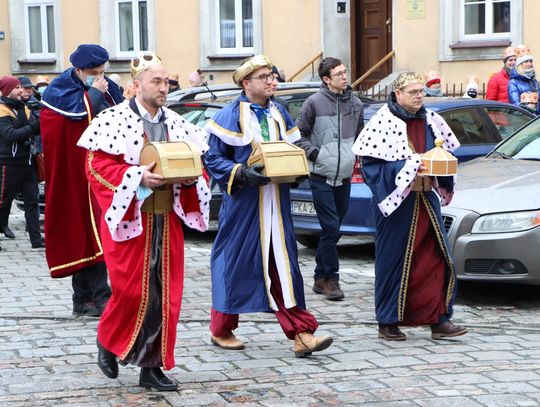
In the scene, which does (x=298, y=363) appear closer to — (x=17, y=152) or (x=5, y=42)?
(x=17, y=152)

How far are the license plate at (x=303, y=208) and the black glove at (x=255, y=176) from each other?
3767 mm

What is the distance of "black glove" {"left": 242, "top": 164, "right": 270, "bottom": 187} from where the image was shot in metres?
7.87

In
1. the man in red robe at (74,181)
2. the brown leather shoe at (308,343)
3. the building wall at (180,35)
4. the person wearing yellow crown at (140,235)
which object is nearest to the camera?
the person wearing yellow crown at (140,235)

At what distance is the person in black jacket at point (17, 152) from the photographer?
13641mm

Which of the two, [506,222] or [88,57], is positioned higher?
[88,57]

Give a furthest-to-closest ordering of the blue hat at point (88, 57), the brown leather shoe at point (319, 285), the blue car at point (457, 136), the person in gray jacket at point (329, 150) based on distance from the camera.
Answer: the blue car at point (457, 136)
the brown leather shoe at point (319, 285)
the person in gray jacket at point (329, 150)
the blue hat at point (88, 57)

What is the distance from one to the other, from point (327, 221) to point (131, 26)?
18896 mm

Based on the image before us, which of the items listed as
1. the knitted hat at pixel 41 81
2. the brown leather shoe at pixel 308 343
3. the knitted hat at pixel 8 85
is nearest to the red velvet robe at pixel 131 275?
the brown leather shoe at pixel 308 343

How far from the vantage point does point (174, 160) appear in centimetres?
695

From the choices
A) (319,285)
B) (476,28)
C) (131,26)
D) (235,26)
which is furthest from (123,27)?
(319,285)

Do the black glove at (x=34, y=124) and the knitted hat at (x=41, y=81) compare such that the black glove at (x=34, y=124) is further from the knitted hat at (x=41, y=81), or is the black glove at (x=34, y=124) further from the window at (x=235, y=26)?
the window at (x=235, y=26)

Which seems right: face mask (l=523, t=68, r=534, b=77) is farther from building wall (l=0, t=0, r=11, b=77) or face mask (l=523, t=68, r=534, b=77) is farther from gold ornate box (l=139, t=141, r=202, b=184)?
building wall (l=0, t=0, r=11, b=77)

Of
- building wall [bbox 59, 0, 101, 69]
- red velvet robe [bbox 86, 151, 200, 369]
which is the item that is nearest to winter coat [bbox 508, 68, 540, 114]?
red velvet robe [bbox 86, 151, 200, 369]

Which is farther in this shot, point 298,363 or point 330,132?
point 330,132
